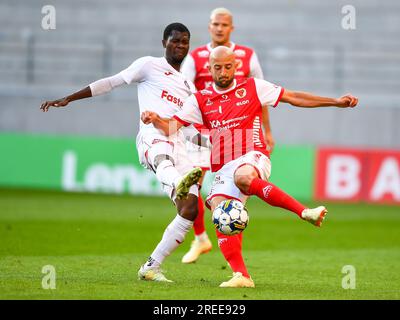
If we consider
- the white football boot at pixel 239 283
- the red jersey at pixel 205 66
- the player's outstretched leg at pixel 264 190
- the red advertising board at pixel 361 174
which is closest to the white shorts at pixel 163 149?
the player's outstretched leg at pixel 264 190

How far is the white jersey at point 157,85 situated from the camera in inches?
348

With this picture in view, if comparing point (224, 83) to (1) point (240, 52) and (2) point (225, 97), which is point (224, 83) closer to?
(2) point (225, 97)

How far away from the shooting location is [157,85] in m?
8.89

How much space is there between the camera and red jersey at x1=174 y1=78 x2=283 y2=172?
8.20 meters

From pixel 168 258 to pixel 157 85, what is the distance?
8.49 feet

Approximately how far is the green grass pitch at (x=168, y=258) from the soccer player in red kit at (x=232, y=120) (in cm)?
81

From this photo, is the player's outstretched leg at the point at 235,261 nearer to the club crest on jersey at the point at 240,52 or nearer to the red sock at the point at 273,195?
the red sock at the point at 273,195

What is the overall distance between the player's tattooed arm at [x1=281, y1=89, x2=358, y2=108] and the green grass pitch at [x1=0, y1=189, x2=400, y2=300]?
5.19 ft

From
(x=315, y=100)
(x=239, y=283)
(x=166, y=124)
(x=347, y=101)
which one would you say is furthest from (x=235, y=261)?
(x=347, y=101)

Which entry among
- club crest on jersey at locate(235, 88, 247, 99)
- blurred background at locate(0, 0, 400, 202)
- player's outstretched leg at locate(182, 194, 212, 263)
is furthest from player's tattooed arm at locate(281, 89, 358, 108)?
blurred background at locate(0, 0, 400, 202)

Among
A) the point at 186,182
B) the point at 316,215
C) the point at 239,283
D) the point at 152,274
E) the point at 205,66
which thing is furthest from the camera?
the point at 205,66
